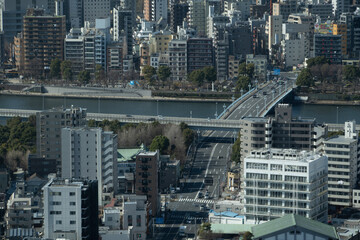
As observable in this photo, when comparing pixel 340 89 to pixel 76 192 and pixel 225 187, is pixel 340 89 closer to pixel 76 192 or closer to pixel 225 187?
pixel 225 187

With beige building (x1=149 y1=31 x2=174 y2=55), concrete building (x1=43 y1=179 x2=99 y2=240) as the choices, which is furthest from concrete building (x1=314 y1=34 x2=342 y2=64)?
concrete building (x1=43 y1=179 x2=99 y2=240)

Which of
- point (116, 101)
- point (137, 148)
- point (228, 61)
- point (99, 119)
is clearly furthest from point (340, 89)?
point (137, 148)

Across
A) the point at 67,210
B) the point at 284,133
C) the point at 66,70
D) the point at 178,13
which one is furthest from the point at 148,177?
the point at 178,13

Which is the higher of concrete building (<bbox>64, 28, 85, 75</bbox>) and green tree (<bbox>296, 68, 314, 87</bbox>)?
concrete building (<bbox>64, 28, 85, 75</bbox>)

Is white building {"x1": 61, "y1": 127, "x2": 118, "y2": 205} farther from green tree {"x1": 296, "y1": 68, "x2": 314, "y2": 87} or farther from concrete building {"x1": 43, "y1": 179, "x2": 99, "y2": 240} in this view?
green tree {"x1": 296, "y1": 68, "x2": 314, "y2": 87}

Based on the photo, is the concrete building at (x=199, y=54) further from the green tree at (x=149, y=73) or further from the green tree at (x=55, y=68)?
the green tree at (x=55, y=68)
